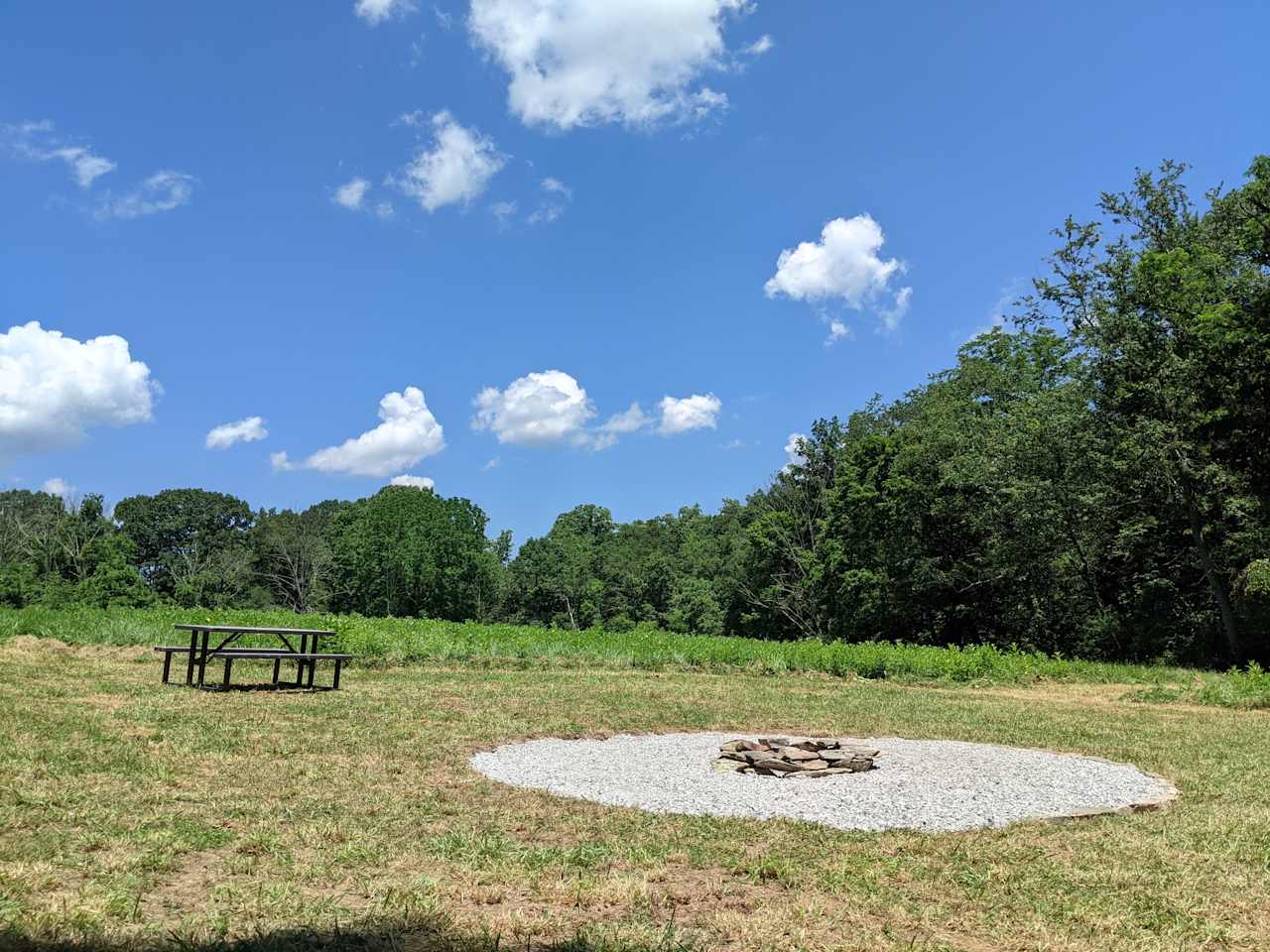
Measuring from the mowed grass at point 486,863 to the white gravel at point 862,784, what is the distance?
0.30m

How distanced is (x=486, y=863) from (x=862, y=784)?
3757mm

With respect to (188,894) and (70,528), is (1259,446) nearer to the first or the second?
(188,894)

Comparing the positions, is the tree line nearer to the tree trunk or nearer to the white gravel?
the tree trunk

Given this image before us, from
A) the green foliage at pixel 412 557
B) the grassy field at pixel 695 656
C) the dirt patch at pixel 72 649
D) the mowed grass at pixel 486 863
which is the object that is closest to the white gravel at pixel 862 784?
the mowed grass at pixel 486 863

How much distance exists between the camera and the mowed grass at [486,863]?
11.6 feet

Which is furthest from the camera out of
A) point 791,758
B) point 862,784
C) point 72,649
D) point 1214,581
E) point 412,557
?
point 412,557

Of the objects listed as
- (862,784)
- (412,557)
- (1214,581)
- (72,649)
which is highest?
(412,557)

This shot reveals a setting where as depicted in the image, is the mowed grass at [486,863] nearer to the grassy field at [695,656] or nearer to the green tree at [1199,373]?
the grassy field at [695,656]

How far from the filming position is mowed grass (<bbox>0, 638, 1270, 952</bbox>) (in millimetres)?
3551

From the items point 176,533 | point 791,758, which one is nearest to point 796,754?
point 791,758

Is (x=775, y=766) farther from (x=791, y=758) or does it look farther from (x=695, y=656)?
(x=695, y=656)

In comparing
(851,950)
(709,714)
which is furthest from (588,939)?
(709,714)

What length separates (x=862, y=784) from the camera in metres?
6.97

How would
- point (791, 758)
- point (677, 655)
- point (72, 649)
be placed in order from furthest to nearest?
point (677, 655) < point (72, 649) < point (791, 758)
